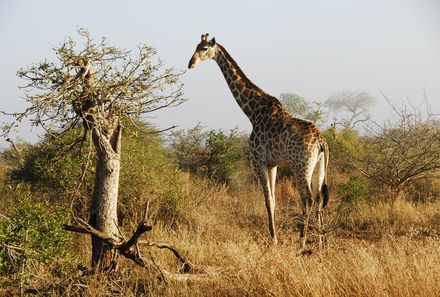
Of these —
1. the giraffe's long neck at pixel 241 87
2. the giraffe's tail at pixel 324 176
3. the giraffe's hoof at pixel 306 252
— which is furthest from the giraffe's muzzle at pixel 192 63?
the giraffe's hoof at pixel 306 252

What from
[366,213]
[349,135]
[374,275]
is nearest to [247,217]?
[366,213]

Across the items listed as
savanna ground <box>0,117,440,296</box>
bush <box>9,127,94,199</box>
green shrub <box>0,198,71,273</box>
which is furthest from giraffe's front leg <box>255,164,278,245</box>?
green shrub <box>0,198,71,273</box>

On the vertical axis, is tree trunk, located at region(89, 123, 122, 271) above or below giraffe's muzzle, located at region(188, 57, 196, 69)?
below

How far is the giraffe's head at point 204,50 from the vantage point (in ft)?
28.0

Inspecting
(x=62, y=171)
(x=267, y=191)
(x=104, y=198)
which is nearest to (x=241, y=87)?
(x=267, y=191)

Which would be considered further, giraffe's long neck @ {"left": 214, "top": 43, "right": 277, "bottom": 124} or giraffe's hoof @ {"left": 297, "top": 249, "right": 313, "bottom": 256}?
giraffe's long neck @ {"left": 214, "top": 43, "right": 277, "bottom": 124}

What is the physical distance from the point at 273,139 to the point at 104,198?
3.44 m

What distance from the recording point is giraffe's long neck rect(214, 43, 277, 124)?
870 centimetres

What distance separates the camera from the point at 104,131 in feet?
17.6

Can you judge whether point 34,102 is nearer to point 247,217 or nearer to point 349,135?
point 247,217

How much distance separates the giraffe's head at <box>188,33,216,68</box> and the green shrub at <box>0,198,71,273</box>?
4.17 meters

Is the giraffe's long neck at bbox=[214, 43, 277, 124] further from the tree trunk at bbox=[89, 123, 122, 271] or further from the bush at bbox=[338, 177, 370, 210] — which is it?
the tree trunk at bbox=[89, 123, 122, 271]

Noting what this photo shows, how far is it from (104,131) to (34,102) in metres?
0.91

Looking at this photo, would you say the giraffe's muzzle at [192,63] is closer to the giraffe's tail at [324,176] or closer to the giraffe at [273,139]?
the giraffe at [273,139]
